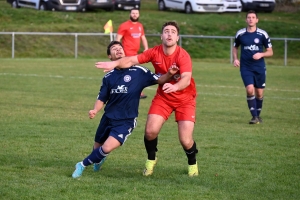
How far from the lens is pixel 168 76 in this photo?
25.8ft

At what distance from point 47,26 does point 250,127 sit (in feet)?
72.0

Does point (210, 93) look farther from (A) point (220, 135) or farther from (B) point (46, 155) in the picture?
(B) point (46, 155)

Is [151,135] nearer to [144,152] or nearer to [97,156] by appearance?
→ [97,156]

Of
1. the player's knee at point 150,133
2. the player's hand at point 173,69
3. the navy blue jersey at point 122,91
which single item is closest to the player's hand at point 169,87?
the player's hand at point 173,69

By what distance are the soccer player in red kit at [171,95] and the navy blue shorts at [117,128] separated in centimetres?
30

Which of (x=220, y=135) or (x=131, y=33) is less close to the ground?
(x=131, y=33)

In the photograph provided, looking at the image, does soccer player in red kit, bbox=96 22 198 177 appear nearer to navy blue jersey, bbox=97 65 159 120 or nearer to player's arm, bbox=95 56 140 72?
player's arm, bbox=95 56 140 72

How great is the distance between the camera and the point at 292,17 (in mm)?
42312

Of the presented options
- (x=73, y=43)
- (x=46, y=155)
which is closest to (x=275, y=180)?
(x=46, y=155)

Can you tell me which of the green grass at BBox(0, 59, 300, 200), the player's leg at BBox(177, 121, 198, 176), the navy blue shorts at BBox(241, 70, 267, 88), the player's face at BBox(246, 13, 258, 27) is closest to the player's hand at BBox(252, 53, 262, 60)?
the navy blue shorts at BBox(241, 70, 267, 88)

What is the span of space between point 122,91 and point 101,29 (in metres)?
26.4

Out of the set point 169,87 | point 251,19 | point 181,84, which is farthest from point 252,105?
point 169,87

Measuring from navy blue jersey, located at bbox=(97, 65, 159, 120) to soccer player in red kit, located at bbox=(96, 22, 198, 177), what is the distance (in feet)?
0.48

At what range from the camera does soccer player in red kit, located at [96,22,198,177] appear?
801cm
